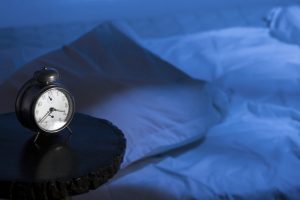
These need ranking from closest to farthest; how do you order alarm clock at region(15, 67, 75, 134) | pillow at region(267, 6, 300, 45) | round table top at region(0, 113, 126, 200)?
round table top at region(0, 113, 126, 200)
alarm clock at region(15, 67, 75, 134)
pillow at region(267, 6, 300, 45)

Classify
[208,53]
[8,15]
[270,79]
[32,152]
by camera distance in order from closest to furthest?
[32,152] → [270,79] → [208,53] → [8,15]

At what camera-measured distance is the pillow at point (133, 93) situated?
3.93 feet

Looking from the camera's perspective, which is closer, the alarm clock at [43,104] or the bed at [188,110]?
the alarm clock at [43,104]

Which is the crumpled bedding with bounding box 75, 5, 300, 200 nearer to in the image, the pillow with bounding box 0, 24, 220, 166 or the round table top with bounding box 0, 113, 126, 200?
the pillow with bounding box 0, 24, 220, 166

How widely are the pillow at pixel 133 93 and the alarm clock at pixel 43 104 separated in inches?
11.1

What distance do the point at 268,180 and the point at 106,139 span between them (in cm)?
44

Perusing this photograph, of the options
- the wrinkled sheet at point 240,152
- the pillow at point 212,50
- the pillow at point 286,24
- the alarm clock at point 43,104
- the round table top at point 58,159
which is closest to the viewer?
the round table top at point 58,159

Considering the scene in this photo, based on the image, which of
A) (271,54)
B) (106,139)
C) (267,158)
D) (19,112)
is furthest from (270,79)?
(19,112)

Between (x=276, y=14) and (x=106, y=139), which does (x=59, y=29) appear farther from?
(x=106, y=139)

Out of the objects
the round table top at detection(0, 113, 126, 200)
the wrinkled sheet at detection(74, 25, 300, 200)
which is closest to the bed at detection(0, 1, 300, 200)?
the wrinkled sheet at detection(74, 25, 300, 200)

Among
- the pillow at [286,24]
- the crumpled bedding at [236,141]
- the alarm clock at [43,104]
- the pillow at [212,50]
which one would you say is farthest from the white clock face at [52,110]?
the pillow at [286,24]

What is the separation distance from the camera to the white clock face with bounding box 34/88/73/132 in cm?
87

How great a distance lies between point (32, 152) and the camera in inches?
33.4

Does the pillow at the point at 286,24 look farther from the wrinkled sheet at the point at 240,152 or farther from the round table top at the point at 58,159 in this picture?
the round table top at the point at 58,159
